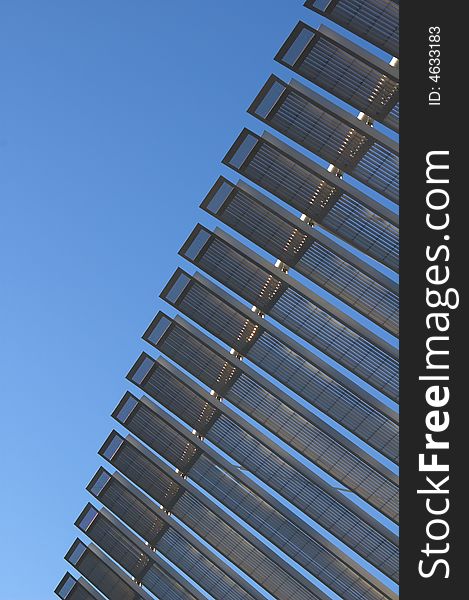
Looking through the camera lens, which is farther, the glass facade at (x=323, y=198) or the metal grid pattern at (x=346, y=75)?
the glass facade at (x=323, y=198)

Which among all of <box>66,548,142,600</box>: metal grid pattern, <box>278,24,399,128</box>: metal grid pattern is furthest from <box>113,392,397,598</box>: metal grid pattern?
<box>278,24,399,128</box>: metal grid pattern

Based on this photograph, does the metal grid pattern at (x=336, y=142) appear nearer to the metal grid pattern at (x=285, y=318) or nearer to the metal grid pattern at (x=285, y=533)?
the metal grid pattern at (x=285, y=318)

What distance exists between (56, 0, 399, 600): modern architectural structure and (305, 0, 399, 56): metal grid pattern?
0.10 feet

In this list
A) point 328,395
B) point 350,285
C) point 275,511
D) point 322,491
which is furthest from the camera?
point 275,511

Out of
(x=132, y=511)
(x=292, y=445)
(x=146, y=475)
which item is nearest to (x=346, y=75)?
(x=292, y=445)

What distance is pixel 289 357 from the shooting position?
2889cm

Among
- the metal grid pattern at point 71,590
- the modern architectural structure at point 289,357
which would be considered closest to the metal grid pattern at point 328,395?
the modern architectural structure at point 289,357

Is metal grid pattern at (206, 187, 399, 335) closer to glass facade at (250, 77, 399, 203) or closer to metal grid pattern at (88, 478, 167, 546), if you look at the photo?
glass facade at (250, 77, 399, 203)

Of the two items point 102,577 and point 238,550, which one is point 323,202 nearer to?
point 238,550

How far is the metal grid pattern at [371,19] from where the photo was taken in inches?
981

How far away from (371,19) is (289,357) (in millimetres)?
8949

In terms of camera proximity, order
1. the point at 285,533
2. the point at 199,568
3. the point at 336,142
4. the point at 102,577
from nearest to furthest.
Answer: the point at 336,142, the point at 285,533, the point at 199,568, the point at 102,577

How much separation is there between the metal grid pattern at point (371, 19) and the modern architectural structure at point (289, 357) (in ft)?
0.10

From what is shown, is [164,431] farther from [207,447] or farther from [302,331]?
[302,331]
